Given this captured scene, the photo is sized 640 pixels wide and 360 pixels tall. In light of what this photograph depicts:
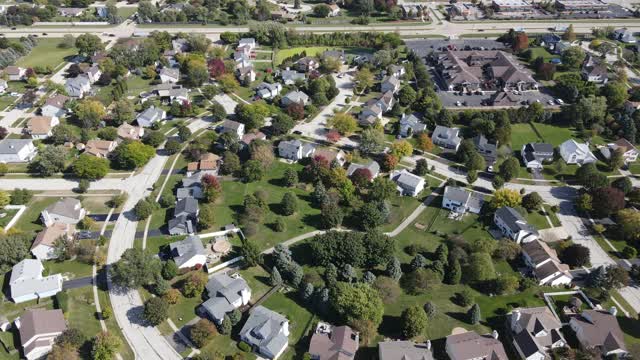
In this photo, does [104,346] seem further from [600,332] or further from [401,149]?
[600,332]

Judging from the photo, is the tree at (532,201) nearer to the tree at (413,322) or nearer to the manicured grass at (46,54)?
the tree at (413,322)

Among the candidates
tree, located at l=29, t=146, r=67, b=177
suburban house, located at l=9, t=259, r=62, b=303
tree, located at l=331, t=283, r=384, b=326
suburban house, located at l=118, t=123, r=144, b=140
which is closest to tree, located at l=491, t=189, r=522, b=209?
tree, located at l=331, t=283, r=384, b=326

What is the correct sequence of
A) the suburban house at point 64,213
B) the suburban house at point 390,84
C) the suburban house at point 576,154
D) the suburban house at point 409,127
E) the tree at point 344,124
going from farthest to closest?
the suburban house at point 390,84 < the suburban house at point 409,127 < the tree at point 344,124 < the suburban house at point 576,154 < the suburban house at point 64,213

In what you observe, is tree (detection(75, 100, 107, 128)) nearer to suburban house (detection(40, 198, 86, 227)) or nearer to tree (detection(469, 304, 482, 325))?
suburban house (detection(40, 198, 86, 227))

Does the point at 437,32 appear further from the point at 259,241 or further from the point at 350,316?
the point at 350,316

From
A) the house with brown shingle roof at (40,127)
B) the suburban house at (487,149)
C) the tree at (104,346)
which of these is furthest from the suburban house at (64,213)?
the suburban house at (487,149)

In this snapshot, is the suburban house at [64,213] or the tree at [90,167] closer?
the suburban house at [64,213]

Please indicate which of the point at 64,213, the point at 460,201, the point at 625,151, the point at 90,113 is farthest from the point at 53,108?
the point at 625,151
